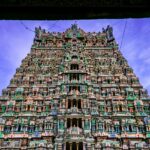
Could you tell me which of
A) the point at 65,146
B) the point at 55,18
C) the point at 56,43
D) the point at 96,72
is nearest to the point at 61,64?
the point at 96,72

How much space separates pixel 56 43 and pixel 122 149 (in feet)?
70.8

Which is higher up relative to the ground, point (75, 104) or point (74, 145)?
point (75, 104)

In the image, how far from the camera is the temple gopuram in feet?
71.1
